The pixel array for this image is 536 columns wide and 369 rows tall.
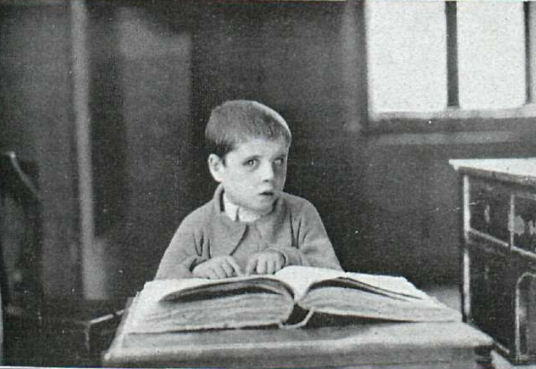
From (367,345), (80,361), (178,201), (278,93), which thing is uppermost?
(278,93)

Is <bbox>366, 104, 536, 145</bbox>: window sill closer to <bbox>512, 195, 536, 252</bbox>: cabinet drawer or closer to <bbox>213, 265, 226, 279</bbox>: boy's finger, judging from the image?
<bbox>512, 195, 536, 252</bbox>: cabinet drawer

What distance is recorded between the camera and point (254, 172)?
2.73 ft

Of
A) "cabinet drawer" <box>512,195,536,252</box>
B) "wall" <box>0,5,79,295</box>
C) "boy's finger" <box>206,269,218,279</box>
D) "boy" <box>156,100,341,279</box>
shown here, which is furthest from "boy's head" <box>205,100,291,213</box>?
"cabinet drawer" <box>512,195,536,252</box>

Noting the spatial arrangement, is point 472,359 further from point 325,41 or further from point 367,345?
point 325,41

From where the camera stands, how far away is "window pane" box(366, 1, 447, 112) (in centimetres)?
90

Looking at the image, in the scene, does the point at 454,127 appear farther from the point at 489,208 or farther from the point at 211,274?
the point at 211,274

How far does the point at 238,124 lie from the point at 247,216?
138 mm

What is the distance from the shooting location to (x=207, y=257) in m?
0.85

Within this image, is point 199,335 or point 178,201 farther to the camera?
point 178,201

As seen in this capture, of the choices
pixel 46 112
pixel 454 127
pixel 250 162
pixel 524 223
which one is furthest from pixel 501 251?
pixel 46 112

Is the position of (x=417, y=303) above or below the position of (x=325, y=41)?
below

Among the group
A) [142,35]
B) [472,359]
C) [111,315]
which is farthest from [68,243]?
[472,359]

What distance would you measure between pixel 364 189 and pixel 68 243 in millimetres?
476

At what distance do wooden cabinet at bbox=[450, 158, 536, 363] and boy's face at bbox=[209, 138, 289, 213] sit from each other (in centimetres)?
28
